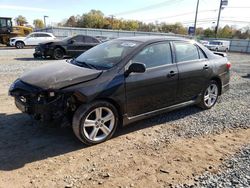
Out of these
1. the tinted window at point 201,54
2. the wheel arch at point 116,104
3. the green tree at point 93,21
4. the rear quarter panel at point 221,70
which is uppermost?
the green tree at point 93,21

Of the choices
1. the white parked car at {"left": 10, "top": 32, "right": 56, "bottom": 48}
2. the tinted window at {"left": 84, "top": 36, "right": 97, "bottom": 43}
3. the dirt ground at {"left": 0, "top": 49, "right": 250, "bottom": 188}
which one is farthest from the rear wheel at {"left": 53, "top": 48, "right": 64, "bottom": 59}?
the white parked car at {"left": 10, "top": 32, "right": 56, "bottom": 48}

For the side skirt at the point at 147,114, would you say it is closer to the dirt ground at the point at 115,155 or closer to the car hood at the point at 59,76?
the dirt ground at the point at 115,155

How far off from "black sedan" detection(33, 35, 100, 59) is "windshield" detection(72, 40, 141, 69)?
9.60 meters

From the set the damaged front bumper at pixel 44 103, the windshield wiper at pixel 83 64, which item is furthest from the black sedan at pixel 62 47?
the damaged front bumper at pixel 44 103

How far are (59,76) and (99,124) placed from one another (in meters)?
0.96

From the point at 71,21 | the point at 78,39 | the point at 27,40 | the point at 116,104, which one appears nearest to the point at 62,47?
the point at 78,39

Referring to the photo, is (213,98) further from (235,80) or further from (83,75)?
(235,80)

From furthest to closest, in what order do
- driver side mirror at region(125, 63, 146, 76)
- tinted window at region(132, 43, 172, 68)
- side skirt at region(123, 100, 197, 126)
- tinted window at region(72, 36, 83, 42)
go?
tinted window at region(72, 36, 83, 42) < tinted window at region(132, 43, 172, 68) < side skirt at region(123, 100, 197, 126) < driver side mirror at region(125, 63, 146, 76)

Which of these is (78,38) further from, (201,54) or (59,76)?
(59,76)

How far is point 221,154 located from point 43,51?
→ 12.3 meters

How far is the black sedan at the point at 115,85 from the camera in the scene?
3648mm

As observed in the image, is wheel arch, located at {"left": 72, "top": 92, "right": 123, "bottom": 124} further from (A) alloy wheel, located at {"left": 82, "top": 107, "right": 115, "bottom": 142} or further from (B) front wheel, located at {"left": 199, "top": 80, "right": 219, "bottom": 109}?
(B) front wheel, located at {"left": 199, "top": 80, "right": 219, "bottom": 109}

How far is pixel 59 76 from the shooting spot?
3855 mm

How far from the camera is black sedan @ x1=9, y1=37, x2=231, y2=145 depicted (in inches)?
144
